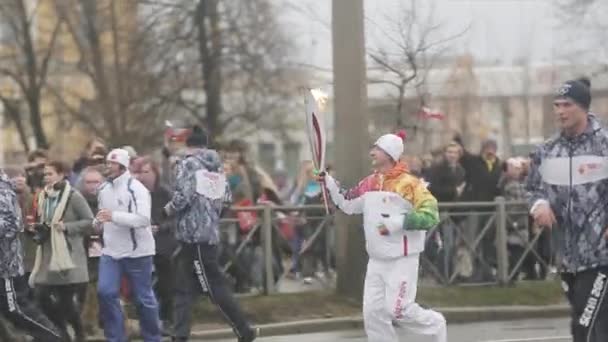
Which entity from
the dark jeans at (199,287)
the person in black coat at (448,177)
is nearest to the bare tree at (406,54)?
the person in black coat at (448,177)

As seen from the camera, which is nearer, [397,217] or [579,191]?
[579,191]

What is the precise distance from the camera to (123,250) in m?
11.4

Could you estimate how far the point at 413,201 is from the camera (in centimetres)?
990

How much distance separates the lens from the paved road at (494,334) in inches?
517

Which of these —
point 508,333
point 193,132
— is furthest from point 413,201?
point 508,333

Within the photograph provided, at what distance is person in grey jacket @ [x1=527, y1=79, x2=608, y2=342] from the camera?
793 centimetres

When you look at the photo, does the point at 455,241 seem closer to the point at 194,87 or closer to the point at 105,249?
the point at 105,249

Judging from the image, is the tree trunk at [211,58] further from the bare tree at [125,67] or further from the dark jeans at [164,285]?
the dark jeans at [164,285]

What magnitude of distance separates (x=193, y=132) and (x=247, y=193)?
5.27 metres

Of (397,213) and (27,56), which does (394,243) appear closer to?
(397,213)

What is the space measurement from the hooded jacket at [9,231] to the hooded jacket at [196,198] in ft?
4.58

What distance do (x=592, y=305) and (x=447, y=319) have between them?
280 inches

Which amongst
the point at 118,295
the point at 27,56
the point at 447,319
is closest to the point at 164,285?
the point at 118,295

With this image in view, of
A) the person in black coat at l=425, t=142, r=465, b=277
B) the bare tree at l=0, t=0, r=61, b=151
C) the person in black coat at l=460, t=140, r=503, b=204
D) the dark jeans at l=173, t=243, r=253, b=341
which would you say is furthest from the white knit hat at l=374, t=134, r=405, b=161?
the bare tree at l=0, t=0, r=61, b=151
